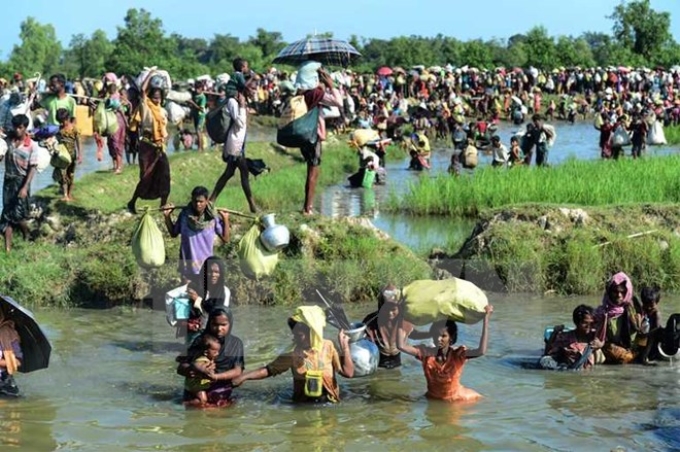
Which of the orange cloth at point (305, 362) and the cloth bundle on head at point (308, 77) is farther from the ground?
the cloth bundle on head at point (308, 77)

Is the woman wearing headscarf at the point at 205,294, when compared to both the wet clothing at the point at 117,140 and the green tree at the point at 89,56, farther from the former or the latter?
the green tree at the point at 89,56

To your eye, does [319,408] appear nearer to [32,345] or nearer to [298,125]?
[32,345]

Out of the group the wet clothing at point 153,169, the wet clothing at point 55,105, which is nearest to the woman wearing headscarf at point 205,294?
the wet clothing at point 153,169

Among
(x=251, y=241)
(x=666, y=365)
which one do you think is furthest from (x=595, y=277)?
(x=251, y=241)

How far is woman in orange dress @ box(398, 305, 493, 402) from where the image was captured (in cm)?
697

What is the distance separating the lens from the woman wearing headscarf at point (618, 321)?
26.2 ft

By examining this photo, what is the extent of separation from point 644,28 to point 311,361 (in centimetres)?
4977

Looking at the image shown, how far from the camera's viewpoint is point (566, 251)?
10969 mm

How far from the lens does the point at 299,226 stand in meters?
10.5

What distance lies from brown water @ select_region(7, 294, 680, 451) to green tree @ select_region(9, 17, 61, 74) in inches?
1586

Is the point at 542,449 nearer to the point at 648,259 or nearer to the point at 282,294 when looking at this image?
the point at 282,294

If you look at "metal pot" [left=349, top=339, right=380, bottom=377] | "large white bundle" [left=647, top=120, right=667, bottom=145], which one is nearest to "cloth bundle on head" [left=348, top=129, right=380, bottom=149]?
"large white bundle" [left=647, top=120, right=667, bottom=145]

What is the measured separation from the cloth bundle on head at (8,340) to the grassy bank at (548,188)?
8.38 meters

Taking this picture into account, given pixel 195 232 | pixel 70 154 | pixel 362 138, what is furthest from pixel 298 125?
pixel 362 138
